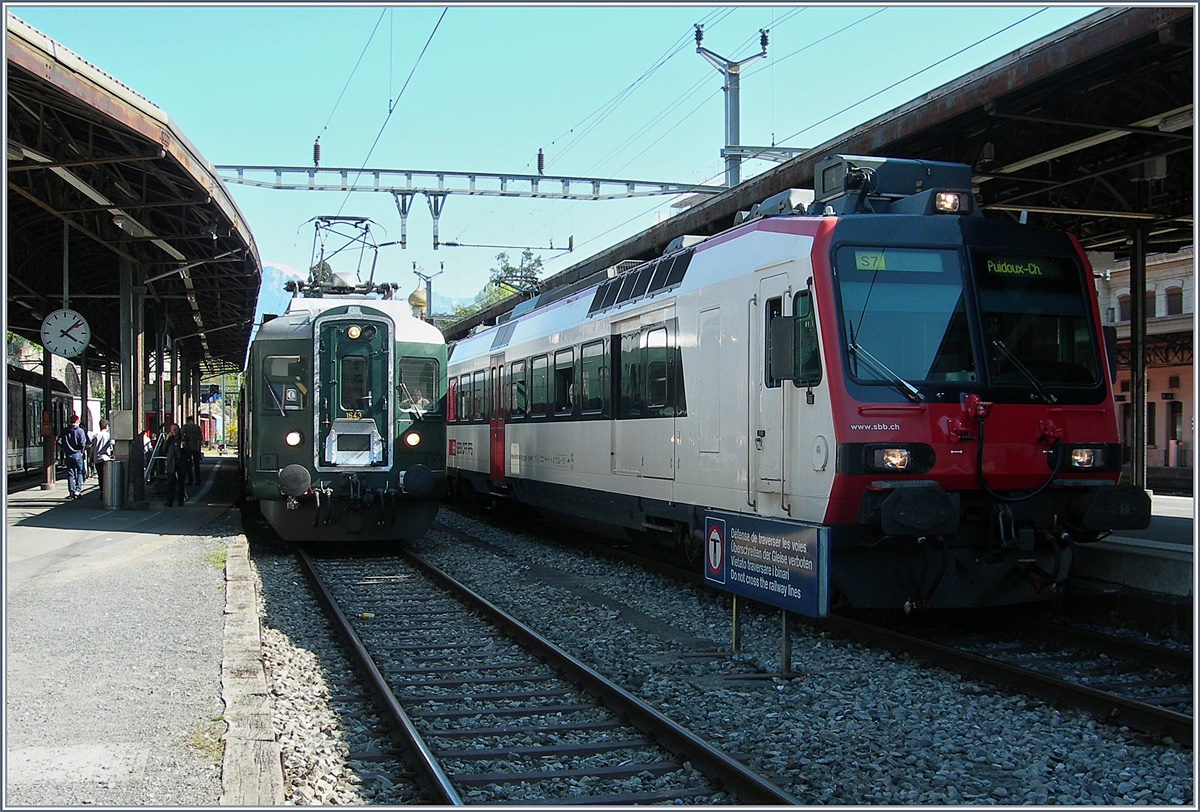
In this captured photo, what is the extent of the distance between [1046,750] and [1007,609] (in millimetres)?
3932

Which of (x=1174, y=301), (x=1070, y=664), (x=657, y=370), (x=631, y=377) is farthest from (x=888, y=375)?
(x=1174, y=301)

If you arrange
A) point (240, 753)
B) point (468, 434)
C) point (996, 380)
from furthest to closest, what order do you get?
point (468, 434) → point (996, 380) → point (240, 753)

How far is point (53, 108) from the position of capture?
12.9 meters

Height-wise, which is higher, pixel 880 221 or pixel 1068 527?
pixel 880 221

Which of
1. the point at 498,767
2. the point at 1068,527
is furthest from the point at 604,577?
the point at 498,767

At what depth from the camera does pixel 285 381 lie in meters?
14.4

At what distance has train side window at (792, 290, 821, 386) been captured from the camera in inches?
325

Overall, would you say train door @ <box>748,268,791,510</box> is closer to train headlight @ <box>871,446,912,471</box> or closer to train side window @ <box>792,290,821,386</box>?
train side window @ <box>792,290,821,386</box>

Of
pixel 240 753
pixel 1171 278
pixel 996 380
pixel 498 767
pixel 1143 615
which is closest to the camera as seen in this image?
pixel 240 753

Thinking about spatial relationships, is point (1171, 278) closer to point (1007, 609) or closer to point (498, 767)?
point (1007, 609)

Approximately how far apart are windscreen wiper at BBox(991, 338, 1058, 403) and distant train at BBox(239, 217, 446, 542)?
8111 mm

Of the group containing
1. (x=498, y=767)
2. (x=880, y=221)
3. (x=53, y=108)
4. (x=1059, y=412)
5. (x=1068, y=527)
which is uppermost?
(x=53, y=108)

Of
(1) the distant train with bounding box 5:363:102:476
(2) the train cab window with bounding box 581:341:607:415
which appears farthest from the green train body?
(1) the distant train with bounding box 5:363:102:476

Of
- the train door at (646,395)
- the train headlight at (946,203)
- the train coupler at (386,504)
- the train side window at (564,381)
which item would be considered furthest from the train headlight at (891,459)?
the train coupler at (386,504)
